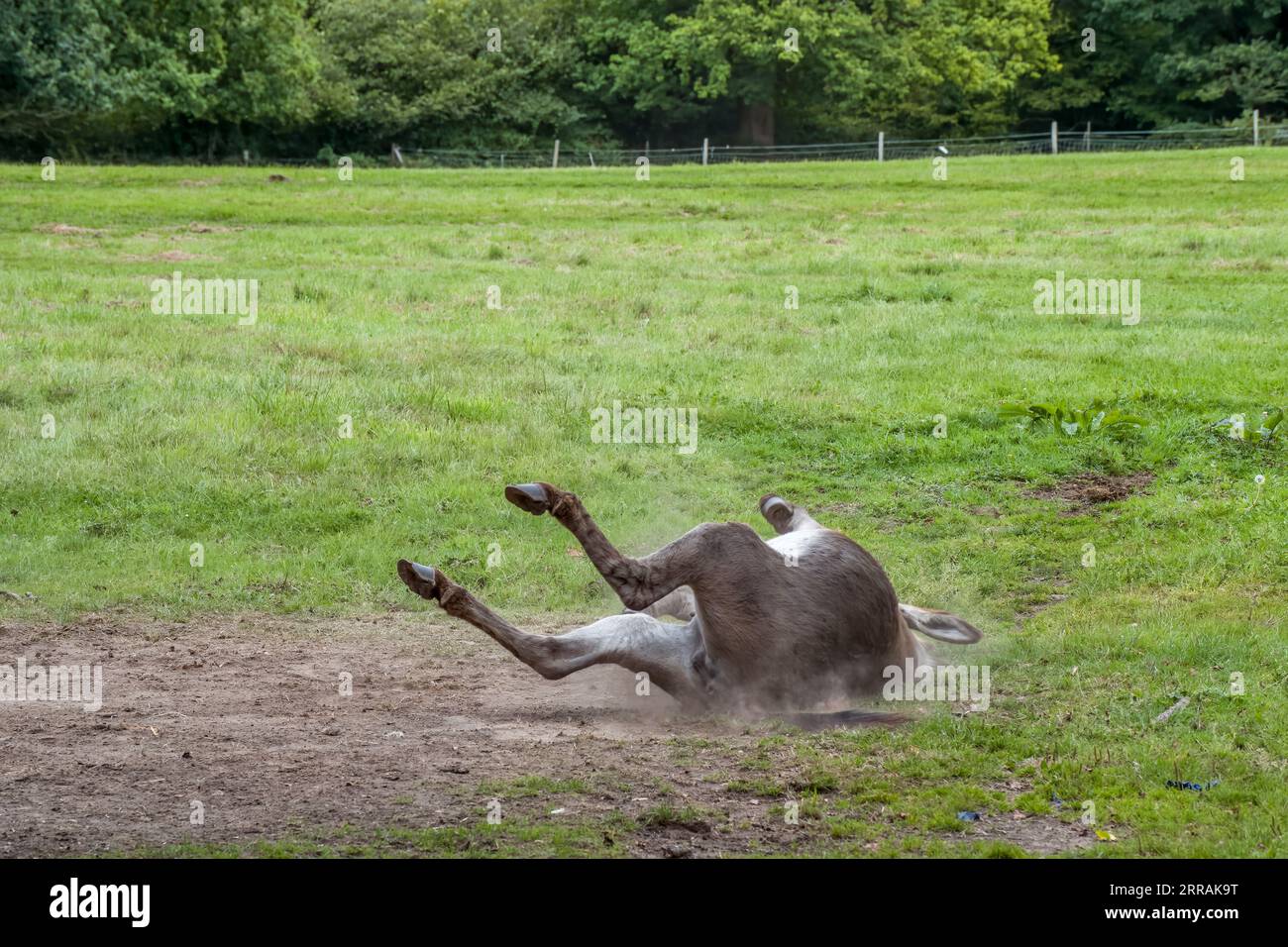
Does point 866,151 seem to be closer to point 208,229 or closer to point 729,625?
point 208,229

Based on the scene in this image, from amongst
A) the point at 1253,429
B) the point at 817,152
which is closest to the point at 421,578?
the point at 1253,429

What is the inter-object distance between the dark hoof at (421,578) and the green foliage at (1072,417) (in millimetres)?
7623

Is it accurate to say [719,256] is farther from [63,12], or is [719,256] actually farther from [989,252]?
[63,12]

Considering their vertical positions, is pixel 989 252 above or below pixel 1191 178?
below

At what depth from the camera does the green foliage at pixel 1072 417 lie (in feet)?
41.3

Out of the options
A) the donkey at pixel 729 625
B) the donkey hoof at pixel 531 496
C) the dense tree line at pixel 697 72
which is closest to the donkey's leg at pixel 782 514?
the donkey at pixel 729 625

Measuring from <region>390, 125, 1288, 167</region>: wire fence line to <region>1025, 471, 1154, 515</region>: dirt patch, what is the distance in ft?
117

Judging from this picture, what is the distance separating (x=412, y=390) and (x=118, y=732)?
24.1ft

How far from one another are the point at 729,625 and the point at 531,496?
44.1 inches

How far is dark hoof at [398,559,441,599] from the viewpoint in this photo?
254 inches

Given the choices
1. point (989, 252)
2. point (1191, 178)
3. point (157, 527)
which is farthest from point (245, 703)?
point (1191, 178)

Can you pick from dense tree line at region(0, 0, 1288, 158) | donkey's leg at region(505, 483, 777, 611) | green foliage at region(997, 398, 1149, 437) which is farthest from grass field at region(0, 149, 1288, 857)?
dense tree line at region(0, 0, 1288, 158)

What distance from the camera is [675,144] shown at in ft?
199

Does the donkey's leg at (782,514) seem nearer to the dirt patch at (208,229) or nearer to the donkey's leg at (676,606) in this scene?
the donkey's leg at (676,606)
